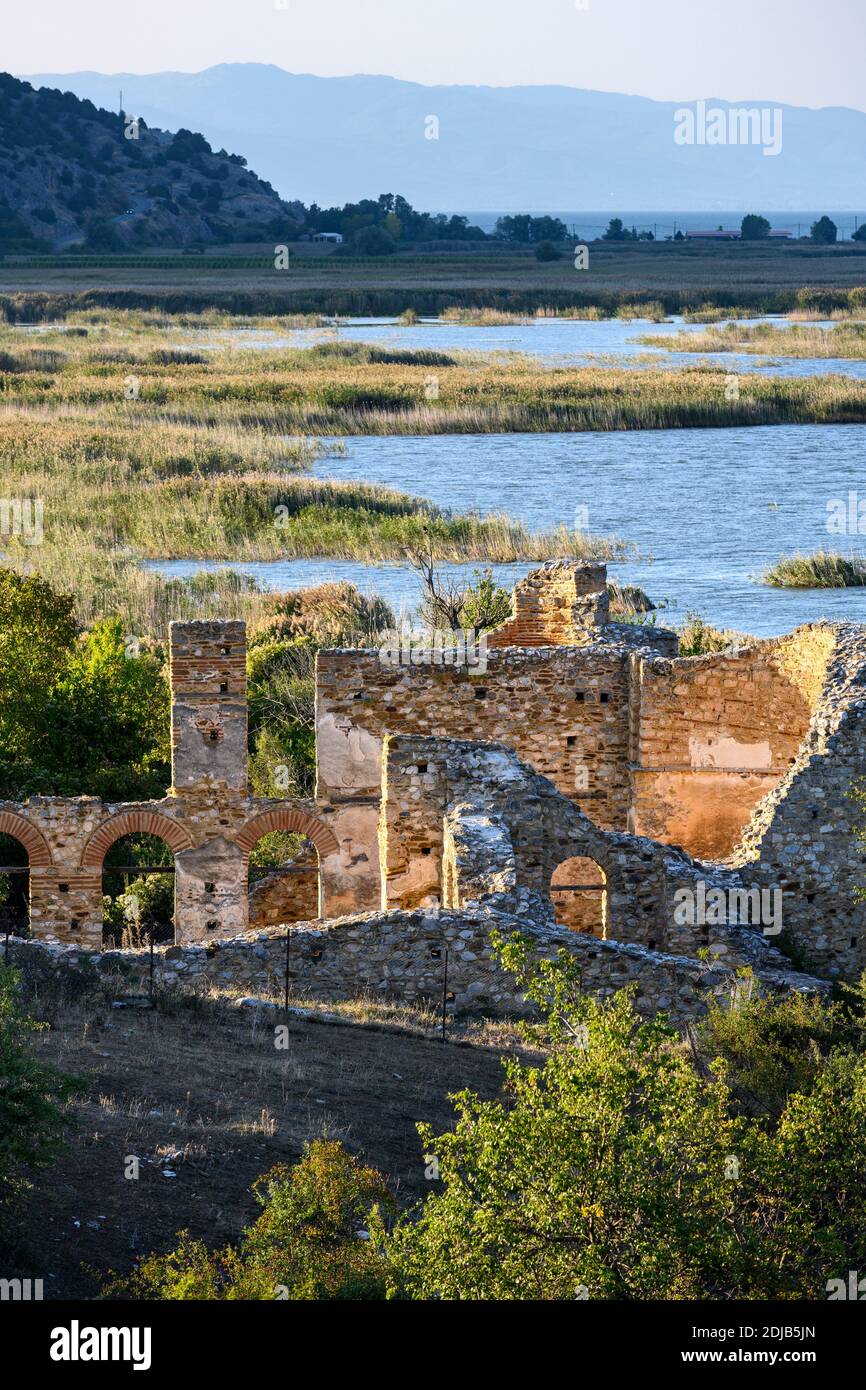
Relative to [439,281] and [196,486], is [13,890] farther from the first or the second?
[439,281]

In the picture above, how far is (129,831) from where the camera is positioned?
22891 millimetres

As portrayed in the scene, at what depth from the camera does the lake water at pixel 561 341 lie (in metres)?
96.6

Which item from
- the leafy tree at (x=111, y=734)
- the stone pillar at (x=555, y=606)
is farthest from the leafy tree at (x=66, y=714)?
the stone pillar at (x=555, y=606)

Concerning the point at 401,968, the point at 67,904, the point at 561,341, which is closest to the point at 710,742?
the point at 401,968

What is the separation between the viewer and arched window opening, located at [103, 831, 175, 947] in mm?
23656

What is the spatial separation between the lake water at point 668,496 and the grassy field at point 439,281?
41.6 meters

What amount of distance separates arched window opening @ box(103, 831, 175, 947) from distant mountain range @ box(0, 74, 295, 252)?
133199mm

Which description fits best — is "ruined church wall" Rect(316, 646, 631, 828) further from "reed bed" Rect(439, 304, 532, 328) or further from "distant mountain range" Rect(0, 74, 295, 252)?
"distant mountain range" Rect(0, 74, 295, 252)

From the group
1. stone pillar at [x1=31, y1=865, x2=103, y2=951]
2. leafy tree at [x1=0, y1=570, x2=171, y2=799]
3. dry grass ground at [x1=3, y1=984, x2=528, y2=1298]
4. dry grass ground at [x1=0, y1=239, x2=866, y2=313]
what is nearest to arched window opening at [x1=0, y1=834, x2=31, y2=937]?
leafy tree at [x1=0, y1=570, x2=171, y2=799]

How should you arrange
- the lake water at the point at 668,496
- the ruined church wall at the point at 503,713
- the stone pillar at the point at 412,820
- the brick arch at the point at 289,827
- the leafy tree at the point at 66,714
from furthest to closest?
the lake water at the point at 668,496
the leafy tree at the point at 66,714
the ruined church wall at the point at 503,713
the brick arch at the point at 289,827
the stone pillar at the point at 412,820

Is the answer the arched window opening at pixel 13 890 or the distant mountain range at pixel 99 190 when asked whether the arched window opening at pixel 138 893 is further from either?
the distant mountain range at pixel 99 190

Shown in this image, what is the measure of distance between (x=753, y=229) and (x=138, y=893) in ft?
585
